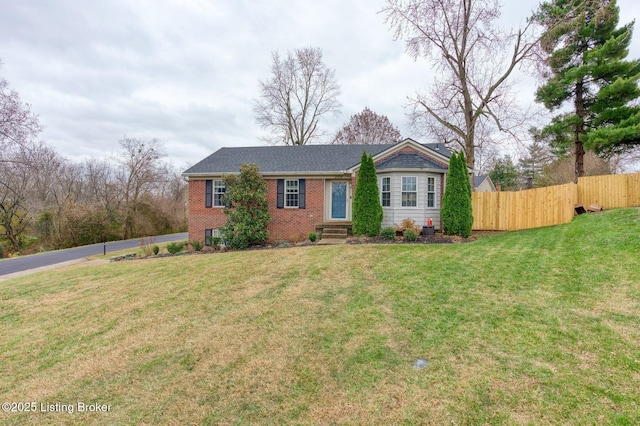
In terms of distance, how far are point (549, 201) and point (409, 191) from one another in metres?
5.50

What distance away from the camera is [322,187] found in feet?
46.1

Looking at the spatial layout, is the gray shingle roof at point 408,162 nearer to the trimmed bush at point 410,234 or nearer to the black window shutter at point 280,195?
the trimmed bush at point 410,234

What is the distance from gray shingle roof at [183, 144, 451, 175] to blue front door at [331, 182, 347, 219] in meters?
0.85

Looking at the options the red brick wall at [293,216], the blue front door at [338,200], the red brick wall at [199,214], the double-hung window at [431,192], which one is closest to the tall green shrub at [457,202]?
the double-hung window at [431,192]

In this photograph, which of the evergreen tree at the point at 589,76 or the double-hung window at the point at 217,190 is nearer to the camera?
the evergreen tree at the point at 589,76

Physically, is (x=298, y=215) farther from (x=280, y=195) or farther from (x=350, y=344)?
(x=350, y=344)

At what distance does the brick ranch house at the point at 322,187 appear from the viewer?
12367 mm

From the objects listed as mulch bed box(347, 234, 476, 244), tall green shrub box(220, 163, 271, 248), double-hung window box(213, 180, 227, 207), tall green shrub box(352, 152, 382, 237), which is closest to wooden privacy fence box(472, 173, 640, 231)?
mulch bed box(347, 234, 476, 244)

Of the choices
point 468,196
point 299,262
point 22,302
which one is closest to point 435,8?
point 468,196

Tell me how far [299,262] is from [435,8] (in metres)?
15.1

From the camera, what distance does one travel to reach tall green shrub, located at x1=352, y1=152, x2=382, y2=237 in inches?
457

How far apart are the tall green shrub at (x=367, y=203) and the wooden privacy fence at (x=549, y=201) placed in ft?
16.8

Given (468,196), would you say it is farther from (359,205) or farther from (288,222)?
(288,222)

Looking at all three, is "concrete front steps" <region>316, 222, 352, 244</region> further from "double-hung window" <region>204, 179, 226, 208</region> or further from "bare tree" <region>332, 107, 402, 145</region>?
"bare tree" <region>332, 107, 402, 145</region>
